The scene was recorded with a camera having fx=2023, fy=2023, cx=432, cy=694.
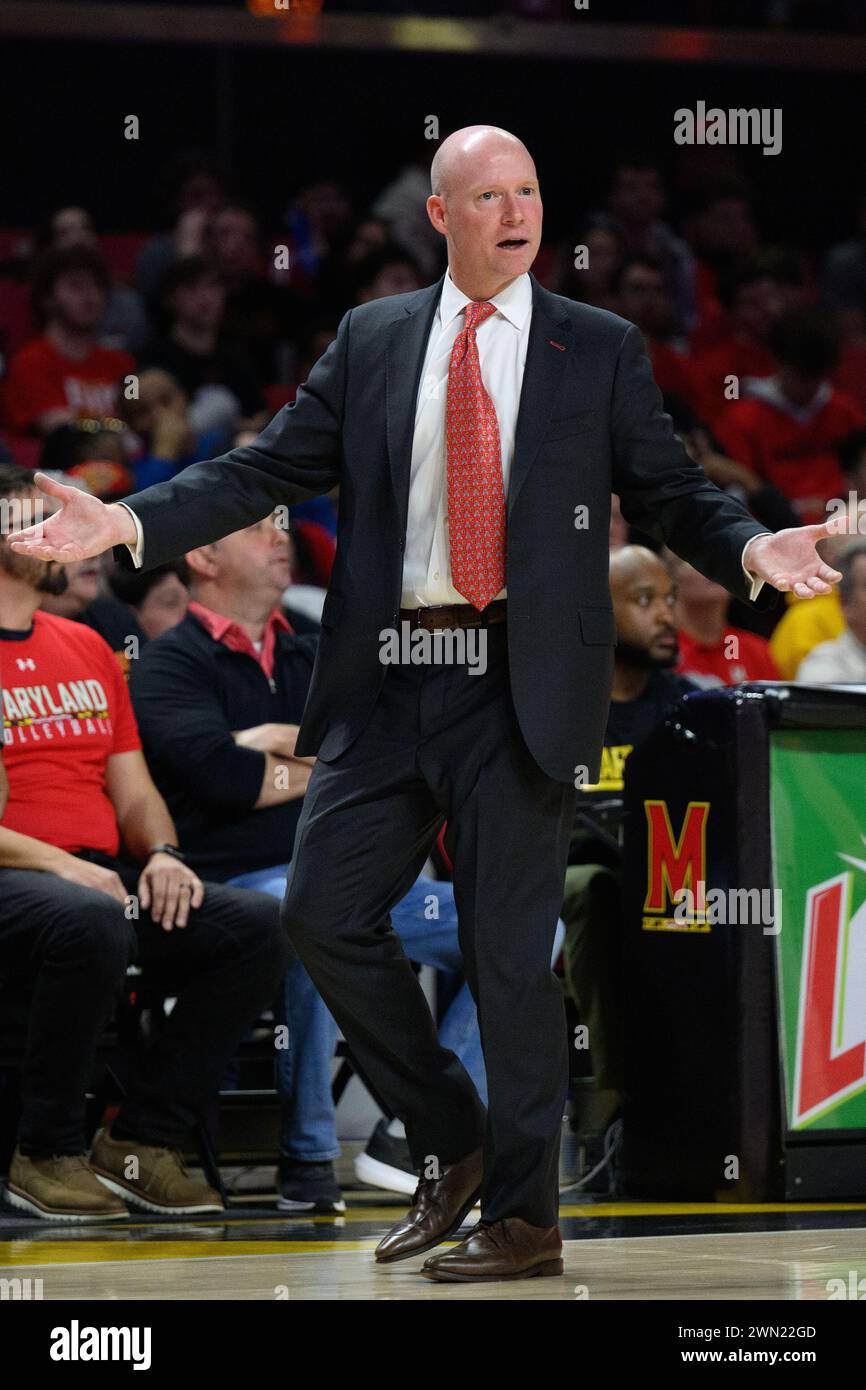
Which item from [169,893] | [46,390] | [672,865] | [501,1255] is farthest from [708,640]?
[501,1255]

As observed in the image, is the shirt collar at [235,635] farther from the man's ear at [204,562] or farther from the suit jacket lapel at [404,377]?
the suit jacket lapel at [404,377]

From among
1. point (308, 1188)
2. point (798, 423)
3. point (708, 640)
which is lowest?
point (308, 1188)

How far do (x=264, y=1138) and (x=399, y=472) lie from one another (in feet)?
7.42

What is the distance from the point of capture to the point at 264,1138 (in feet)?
16.2

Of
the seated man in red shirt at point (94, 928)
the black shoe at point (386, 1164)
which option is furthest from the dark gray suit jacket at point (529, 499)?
the black shoe at point (386, 1164)

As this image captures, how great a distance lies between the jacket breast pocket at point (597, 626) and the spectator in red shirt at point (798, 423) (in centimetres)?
512

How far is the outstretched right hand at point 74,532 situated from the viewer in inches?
118

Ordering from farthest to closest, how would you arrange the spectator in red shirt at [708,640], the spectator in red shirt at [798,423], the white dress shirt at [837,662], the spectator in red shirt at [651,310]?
the spectator in red shirt at [651,310] → the spectator in red shirt at [798,423] → the spectator in red shirt at [708,640] → the white dress shirt at [837,662]

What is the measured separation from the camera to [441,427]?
128 inches

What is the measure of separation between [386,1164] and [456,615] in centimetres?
186

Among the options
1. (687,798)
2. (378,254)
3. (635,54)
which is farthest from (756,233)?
(687,798)

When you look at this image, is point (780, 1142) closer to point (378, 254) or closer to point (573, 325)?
point (573, 325)

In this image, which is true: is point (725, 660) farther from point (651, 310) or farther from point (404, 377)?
point (404, 377)

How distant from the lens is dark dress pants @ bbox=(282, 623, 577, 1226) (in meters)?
3.14
